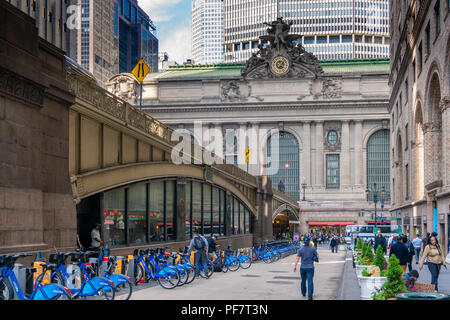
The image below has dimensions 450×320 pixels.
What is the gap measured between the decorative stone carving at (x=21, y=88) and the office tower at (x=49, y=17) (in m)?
63.1

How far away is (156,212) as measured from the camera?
2766cm

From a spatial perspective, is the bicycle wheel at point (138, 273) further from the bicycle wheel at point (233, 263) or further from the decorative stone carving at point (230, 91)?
the decorative stone carving at point (230, 91)

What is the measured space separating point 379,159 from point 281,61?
21890 millimetres

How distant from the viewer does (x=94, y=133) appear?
20.3 m

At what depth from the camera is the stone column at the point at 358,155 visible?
306 feet

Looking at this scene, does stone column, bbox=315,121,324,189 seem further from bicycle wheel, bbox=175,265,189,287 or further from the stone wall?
the stone wall


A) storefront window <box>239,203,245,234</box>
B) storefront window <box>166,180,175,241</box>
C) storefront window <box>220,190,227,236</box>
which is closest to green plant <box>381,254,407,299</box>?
storefront window <box>166,180,175,241</box>

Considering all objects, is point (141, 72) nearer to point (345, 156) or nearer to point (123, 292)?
point (123, 292)

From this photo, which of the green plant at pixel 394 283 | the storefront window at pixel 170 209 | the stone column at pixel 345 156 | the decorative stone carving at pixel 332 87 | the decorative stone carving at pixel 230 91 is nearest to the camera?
the green plant at pixel 394 283

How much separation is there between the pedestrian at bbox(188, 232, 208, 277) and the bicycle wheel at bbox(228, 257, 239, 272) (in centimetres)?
442

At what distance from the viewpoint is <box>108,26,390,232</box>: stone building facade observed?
92.9 meters

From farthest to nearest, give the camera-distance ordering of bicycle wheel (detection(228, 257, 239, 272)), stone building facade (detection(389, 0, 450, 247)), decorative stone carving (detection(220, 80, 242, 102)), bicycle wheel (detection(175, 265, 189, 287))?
decorative stone carving (detection(220, 80, 242, 102)) < stone building facade (detection(389, 0, 450, 247)) < bicycle wheel (detection(228, 257, 239, 272)) < bicycle wheel (detection(175, 265, 189, 287))

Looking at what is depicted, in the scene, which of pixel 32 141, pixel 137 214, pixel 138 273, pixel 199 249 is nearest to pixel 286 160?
pixel 137 214

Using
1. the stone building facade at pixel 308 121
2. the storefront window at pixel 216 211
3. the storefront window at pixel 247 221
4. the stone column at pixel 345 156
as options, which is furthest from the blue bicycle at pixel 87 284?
the stone column at pixel 345 156
